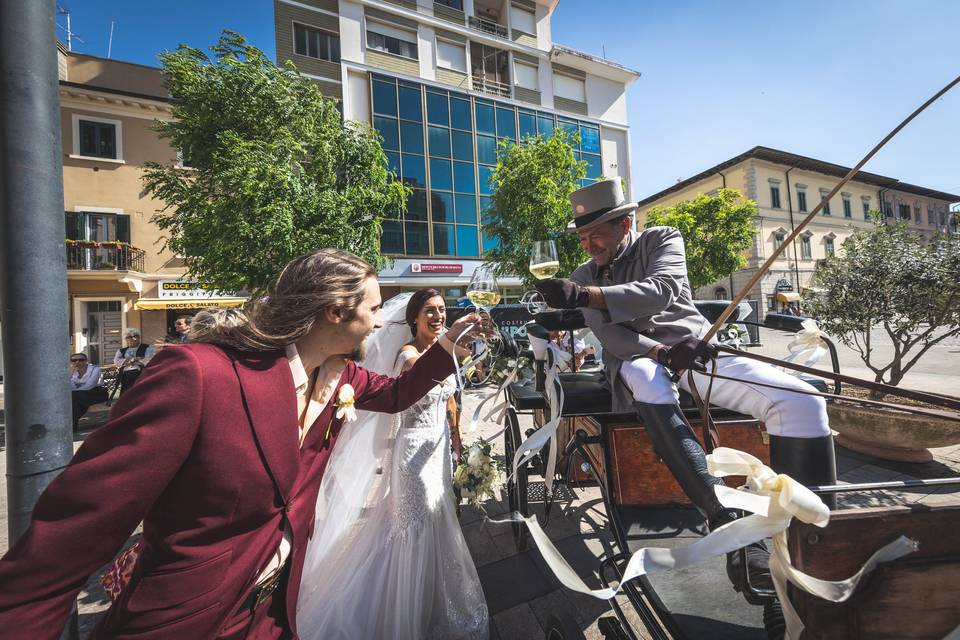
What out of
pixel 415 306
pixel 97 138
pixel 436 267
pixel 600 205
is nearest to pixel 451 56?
pixel 436 267

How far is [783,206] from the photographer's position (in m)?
30.0

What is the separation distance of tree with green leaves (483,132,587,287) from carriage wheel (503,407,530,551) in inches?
370

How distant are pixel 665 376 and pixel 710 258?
2058 cm

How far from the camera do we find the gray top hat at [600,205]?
251 centimetres

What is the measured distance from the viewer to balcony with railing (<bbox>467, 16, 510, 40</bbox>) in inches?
869

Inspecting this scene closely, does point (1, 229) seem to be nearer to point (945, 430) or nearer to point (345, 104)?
point (945, 430)

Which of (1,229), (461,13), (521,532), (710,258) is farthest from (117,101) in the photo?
(710,258)

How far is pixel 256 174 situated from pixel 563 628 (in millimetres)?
8610

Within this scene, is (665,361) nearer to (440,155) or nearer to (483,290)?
(483,290)

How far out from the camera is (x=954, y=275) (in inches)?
181

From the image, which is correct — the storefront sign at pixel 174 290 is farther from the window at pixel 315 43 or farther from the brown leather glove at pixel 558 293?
the brown leather glove at pixel 558 293

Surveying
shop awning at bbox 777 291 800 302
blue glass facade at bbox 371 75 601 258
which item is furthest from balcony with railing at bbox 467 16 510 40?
shop awning at bbox 777 291 800 302

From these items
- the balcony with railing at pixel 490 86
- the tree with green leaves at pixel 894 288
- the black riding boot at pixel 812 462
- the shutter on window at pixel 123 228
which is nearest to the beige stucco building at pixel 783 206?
the balcony with railing at pixel 490 86

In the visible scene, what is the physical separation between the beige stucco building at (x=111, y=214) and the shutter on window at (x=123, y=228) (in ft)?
0.10
